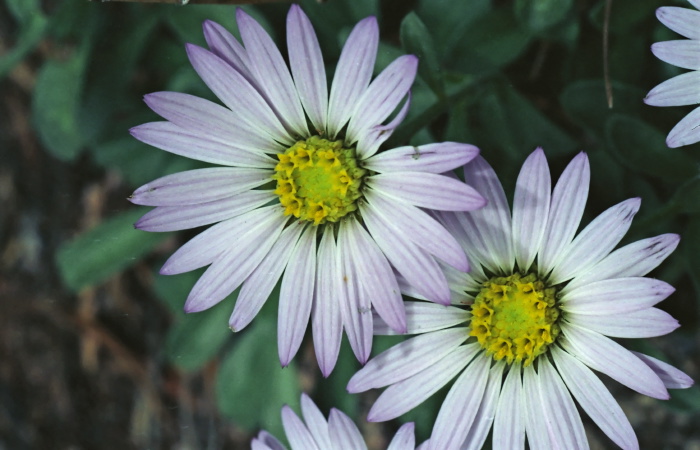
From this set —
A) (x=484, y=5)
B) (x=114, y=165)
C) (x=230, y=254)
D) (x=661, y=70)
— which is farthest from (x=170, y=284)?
(x=661, y=70)

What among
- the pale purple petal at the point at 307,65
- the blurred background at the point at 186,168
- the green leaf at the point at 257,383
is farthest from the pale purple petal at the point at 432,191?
the green leaf at the point at 257,383

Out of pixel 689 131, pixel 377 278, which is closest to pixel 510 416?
pixel 377 278

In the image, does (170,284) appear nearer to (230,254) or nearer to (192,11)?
(192,11)

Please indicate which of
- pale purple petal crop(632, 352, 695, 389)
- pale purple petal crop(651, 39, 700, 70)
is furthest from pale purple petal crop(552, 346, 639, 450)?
pale purple petal crop(651, 39, 700, 70)

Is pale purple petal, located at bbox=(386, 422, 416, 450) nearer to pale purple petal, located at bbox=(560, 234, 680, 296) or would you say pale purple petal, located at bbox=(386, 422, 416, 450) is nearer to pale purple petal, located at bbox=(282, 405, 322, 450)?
pale purple petal, located at bbox=(282, 405, 322, 450)

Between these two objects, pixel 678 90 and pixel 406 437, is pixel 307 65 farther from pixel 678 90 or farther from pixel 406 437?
pixel 406 437
